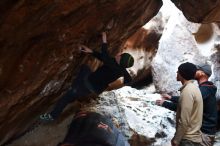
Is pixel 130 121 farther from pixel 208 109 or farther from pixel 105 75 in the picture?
pixel 208 109

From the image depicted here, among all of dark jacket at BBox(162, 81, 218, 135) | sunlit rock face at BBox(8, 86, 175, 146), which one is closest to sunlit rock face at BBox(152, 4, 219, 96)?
sunlit rock face at BBox(8, 86, 175, 146)

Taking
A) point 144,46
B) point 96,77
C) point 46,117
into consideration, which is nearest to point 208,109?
point 96,77

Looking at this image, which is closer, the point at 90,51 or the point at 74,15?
the point at 74,15

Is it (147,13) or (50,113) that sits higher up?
(147,13)

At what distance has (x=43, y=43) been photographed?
4.81m

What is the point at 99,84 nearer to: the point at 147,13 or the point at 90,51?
the point at 90,51

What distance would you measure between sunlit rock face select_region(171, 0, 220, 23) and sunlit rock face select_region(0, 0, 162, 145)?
0.68 meters

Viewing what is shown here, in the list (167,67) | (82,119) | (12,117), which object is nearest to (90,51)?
(82,119)

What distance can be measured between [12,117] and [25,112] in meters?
0.39

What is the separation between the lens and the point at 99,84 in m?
6.28

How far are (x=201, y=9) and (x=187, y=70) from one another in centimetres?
138

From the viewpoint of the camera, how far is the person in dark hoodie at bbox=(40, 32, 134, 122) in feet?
19.6

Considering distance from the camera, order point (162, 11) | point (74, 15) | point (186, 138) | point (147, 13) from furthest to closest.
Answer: point (162, 11)
point (147, 13)
point (186, 138)
point (74, 15)

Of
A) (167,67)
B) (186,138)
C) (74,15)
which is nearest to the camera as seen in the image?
(74,15)
